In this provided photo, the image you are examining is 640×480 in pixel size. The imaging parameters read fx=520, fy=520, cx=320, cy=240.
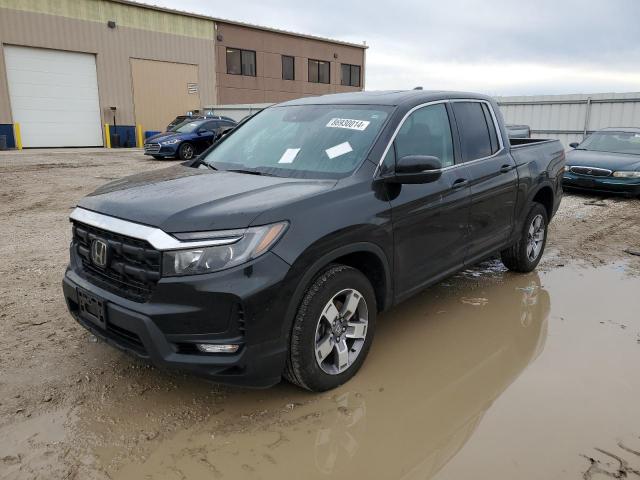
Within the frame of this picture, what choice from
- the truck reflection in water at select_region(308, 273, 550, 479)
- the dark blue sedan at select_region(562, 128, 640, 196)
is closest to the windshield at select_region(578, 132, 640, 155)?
the dark blue sedan at select_region(562, 128, 640, 196)

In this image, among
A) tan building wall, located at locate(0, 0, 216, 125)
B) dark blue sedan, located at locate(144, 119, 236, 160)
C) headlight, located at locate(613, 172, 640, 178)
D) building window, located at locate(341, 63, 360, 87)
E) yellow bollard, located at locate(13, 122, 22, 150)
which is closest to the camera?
headlight, located at locate(613, 172, 640, 178)

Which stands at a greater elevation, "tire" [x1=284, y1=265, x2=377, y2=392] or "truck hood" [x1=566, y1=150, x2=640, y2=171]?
"truck hood" [x1=566, y1=150, x2=640, y2=171]

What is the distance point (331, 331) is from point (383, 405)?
529 mm

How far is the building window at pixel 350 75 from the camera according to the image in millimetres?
38375

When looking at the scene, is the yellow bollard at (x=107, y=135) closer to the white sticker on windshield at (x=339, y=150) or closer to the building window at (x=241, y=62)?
the building window at (x=241, y=62)

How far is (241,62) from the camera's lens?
32094mm

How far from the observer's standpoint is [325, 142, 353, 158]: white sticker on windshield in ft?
11.5

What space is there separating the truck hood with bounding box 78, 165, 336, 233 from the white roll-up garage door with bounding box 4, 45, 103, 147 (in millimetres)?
24103

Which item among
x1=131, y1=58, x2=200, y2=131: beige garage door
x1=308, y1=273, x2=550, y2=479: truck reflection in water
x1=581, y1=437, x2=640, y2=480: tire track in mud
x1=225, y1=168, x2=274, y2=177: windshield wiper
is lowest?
x1=308, y1=273, x2=550, y2=479: truck reflection in water

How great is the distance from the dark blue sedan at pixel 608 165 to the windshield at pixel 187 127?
38.4ft

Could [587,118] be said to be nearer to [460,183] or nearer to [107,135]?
[460,183]

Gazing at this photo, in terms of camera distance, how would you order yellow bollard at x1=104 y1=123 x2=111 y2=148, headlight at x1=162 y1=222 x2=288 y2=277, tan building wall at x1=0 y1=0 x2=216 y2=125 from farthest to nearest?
yellow bollard at x1=104 y1=123 x2=111 y2=148, tan building wall at x1=0 y1=0 x2=216 y2=125, headlight at x1=162 y1=222 x2=288 y2=277

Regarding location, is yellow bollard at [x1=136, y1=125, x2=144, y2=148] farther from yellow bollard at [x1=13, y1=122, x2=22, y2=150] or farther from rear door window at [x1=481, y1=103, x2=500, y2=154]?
rear door window at [x1=481, y1=103, x2=500, y2=154]

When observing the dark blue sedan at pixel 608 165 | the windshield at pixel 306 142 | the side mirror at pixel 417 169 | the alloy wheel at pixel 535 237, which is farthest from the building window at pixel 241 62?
the side mirror at pixel 417 169
